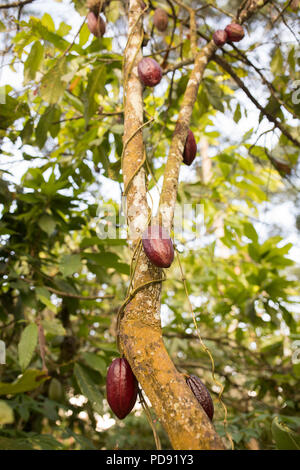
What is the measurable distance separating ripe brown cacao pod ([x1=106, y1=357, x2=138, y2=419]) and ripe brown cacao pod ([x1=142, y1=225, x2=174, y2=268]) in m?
0.22

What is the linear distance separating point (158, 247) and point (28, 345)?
2.28 ft

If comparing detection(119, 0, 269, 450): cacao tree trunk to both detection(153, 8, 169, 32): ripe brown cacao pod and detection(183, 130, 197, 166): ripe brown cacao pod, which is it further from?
detection(153, 8, 169, 32): ripe brown cacao pod

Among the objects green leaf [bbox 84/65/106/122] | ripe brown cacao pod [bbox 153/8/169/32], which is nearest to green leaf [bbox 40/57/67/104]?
green leaf [bbox 84/65/106/122]

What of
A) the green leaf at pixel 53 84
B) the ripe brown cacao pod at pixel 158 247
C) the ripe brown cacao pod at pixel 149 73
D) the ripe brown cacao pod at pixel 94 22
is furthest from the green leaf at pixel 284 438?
the ripe brown cacao pod at pixel 94 22

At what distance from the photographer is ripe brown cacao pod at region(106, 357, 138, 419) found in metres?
0.77

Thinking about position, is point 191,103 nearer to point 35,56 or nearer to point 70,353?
point 35,56

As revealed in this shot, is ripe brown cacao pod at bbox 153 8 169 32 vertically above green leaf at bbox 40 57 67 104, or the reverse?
ripe brown cacao pod at bbox 153 8 169 32

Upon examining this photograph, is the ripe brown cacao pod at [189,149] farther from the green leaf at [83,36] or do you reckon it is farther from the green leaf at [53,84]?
the green leaf at [83,36]

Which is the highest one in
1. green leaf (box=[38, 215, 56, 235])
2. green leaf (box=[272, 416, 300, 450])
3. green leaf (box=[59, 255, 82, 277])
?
green leaf (box=[38, 215, 56, 235])

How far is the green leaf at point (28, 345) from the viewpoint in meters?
1.21

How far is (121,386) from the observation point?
779 millimetres

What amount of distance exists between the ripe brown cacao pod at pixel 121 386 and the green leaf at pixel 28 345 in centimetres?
51

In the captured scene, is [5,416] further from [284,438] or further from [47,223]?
[47,223]
